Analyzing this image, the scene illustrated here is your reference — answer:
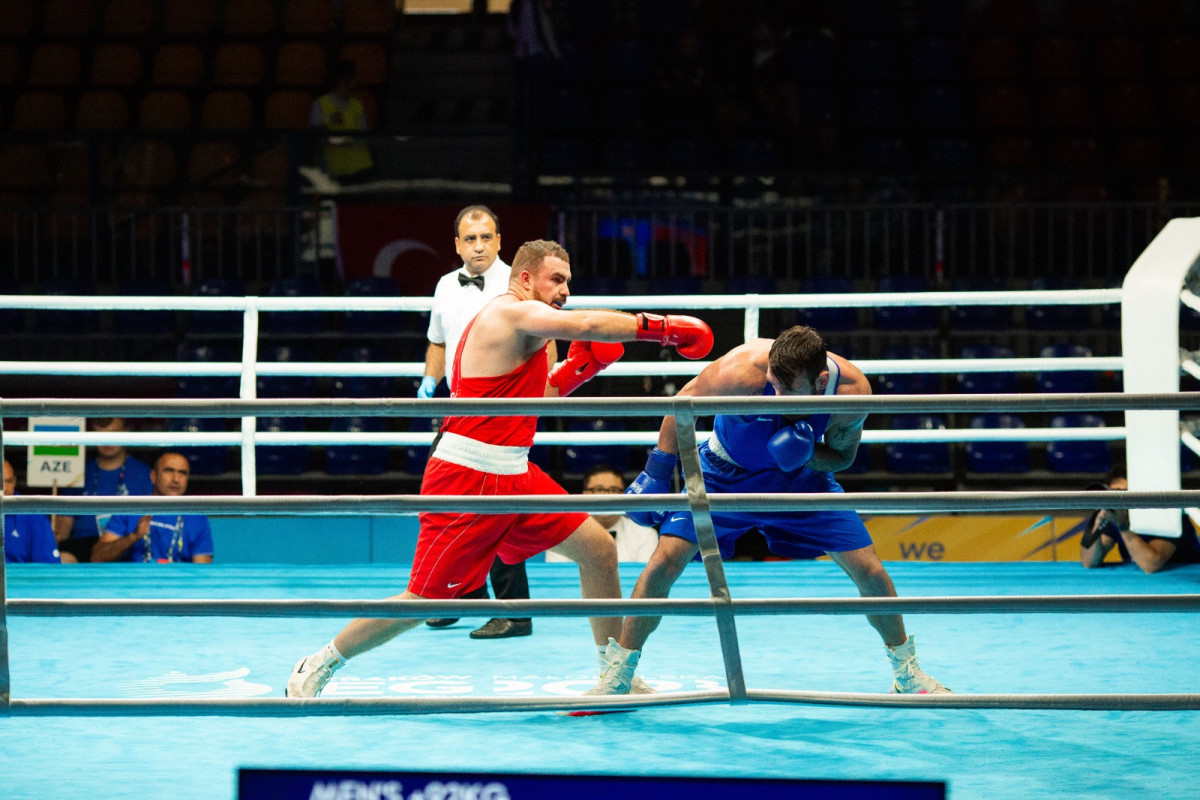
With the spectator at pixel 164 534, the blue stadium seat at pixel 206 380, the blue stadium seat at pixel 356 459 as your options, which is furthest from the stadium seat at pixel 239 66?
the spectator at pixel 164 534

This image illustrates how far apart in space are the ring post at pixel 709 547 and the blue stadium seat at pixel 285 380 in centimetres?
630

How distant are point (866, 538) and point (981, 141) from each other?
26.8 feet

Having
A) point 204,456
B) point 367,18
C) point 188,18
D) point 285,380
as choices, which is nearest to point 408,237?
point 285,380

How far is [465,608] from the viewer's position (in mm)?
2707

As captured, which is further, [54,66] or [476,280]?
[54,66]

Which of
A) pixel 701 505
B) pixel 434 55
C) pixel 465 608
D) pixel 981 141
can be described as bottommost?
pixel 465 608

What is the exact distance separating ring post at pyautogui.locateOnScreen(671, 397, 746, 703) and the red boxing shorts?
2.12ft

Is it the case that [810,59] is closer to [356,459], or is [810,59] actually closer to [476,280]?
[356,459]

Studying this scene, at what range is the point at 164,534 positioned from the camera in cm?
609

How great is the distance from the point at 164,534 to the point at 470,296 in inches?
85.0

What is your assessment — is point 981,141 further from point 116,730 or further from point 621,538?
point 116,730

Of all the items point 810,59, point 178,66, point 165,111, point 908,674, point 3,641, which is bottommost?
point 908,674

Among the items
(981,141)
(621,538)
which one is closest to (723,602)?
(621,538)

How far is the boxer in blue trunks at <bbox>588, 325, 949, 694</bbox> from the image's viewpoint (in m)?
3.49
